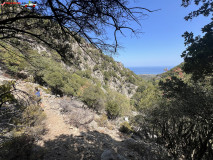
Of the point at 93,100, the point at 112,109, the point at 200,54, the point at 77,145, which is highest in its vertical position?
the point at 200,54

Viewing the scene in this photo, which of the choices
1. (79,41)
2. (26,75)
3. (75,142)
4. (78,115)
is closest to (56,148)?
(75,142)

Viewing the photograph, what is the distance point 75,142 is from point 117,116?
24.4ft

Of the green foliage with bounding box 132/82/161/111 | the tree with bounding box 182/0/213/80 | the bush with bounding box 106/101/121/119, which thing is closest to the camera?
the tree with bounding box 182/0/213/80

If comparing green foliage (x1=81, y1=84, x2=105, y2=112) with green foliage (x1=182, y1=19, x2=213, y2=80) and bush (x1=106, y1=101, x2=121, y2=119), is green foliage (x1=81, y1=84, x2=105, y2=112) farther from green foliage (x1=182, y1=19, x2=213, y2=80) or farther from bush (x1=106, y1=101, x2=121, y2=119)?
green foliage (x1=182, y1=19, x2=213, y2=80)

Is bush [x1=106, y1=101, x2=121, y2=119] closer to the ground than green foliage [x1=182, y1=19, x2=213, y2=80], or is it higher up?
closer to the ground

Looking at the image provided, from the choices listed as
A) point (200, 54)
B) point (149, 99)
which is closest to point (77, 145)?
point (200, 54)

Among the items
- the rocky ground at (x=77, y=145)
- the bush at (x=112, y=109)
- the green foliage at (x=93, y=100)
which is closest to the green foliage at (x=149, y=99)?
the bush at (x=112, y=109)

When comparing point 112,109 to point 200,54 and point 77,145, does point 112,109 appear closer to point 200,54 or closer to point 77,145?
point 77,145

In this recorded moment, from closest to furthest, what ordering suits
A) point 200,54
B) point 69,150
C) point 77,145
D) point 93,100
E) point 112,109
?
1. point 200,54
2. point 69,150
3. point 77,145
4. point 112,109
5. point 93,100

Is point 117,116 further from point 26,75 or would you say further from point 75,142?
point 26,75

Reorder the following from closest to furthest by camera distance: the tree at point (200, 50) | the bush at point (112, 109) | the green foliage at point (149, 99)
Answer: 1. the tree at point (200, 50)
2. the green foliage at point (149, 99)
3. the bush at point (112, 109)

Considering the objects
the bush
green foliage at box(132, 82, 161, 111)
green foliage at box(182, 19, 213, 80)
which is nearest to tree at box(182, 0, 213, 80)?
green foliage at box(182, 19, 213, 80)

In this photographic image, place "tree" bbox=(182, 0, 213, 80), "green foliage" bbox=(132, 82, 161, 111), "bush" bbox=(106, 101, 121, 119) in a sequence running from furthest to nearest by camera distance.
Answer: "bush" bbox=(106, 101, 121, 119), "green foliage" bbox=(132, 82, 161, 111), "tree" bbox=(182, 0, 213, 80)

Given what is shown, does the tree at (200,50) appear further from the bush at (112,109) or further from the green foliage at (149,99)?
the bush at (112,109)
